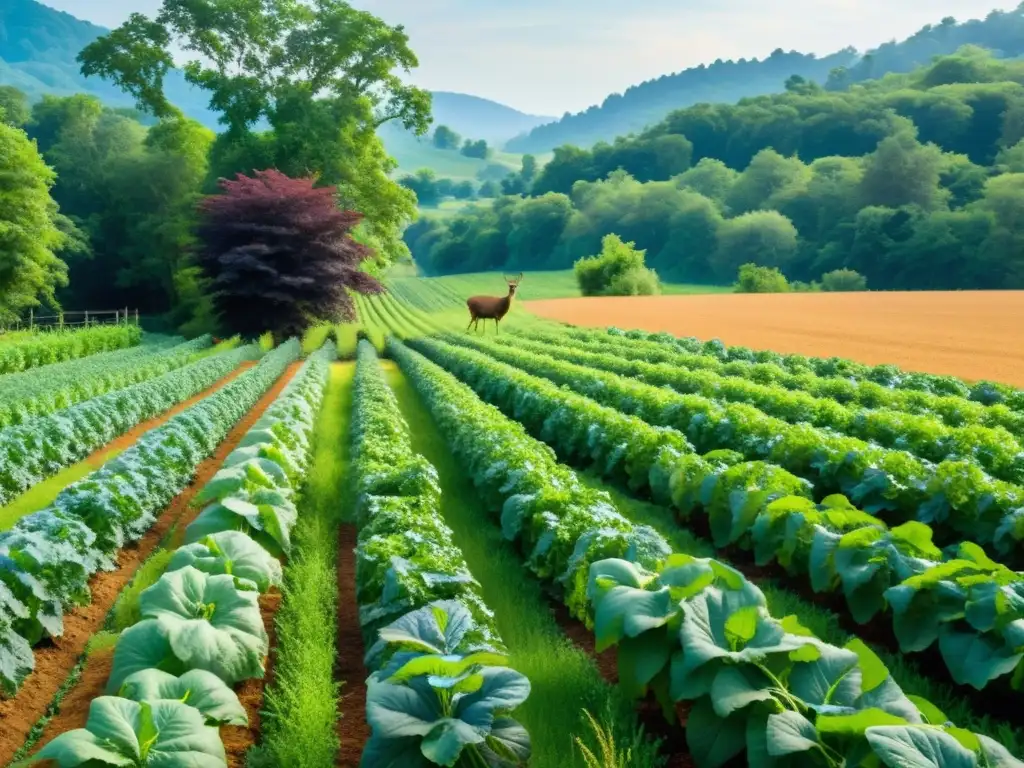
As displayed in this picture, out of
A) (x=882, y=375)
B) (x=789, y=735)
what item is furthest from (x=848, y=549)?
(x=882, y=375)

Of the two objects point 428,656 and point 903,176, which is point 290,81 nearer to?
point 428,656

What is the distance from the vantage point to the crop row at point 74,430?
9.92m

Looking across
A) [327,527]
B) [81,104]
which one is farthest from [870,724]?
[81,104]

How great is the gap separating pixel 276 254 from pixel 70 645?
3009cm

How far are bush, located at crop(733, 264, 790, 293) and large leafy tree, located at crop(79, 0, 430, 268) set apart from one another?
133 feet

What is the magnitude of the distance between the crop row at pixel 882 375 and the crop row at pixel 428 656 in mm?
10866

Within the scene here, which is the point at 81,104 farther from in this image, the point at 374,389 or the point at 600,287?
the point at 374,389

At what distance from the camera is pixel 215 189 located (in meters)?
42.2

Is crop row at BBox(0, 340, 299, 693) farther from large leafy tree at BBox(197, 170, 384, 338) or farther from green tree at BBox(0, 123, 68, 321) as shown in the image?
green tree at BBox(0, 123, 68, 321)

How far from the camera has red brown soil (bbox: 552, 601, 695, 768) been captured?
13.5ft

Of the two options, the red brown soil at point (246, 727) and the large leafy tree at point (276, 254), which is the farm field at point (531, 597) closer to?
the red brown soil at point (246, 727)

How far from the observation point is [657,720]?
175 inches

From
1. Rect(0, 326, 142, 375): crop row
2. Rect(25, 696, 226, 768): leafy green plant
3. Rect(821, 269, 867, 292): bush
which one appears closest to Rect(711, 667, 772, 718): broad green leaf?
Rect(25, 696, 226, 768): leafy green plant

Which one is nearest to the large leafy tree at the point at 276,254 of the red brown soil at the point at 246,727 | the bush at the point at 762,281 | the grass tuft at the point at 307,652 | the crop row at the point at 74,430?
the crop row at the point at 74,430
